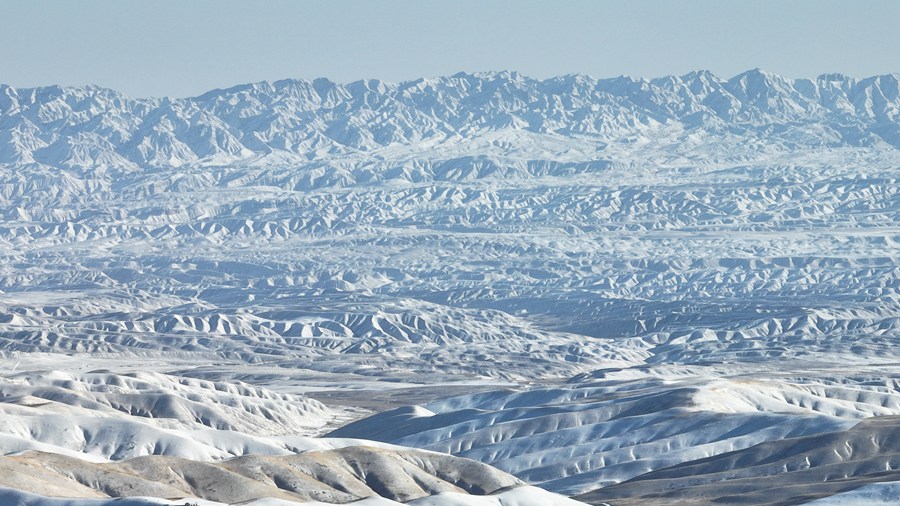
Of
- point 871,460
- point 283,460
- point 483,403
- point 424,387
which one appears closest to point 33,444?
point 283,460

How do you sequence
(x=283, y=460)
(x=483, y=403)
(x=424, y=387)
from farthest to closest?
(x=424, y=387) < (x=483, y=403) < (x=283, y=460)

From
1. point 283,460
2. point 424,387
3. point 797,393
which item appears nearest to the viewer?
point 283,460

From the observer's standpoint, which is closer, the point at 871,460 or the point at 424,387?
the point at 871,460

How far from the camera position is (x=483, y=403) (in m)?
145

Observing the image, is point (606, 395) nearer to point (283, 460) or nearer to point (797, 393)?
point (797, 393)

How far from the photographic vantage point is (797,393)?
134000mm

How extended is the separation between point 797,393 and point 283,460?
197ft

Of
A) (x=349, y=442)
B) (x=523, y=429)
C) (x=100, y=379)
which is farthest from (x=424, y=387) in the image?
(x=349, y=442)

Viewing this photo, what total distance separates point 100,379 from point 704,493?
64034 millimetres

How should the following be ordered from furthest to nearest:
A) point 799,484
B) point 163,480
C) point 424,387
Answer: point 424,387, point 799,484, point 163,480

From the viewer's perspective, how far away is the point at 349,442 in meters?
102

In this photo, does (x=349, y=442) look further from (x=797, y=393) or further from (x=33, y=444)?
(x=797, y=393)

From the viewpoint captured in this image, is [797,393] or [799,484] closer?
[799,484]

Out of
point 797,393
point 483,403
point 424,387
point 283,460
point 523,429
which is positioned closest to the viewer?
point 283,460
